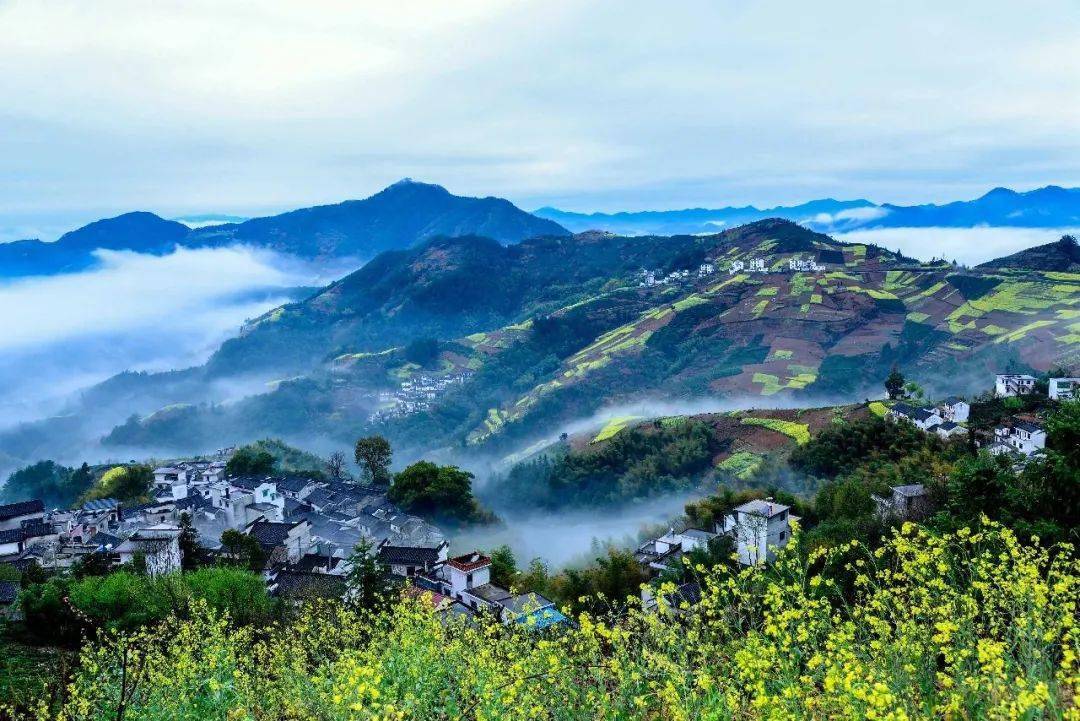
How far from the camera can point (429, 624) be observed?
8336 mm

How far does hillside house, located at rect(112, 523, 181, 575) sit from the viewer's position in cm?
2640

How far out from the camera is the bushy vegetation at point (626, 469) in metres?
45.8

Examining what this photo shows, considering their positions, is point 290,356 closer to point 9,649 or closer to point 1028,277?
point 1028,277

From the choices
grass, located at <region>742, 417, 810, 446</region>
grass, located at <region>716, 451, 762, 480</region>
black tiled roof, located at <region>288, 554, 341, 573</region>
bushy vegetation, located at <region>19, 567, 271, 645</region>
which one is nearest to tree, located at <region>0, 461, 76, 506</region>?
black tiled roof, located at <region>288, 554, 341, 573</region>

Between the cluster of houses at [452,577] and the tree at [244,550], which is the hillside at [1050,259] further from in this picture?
the tree at [244,550]

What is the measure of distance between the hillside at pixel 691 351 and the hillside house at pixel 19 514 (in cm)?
4551

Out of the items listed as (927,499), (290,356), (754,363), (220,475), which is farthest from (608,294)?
(927,499)

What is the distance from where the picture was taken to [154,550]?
27375 millimetres

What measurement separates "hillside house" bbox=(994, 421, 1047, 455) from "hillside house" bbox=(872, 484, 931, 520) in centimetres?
1506

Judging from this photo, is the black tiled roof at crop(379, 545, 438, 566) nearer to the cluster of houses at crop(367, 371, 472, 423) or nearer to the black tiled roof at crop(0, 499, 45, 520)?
the black tiled roof at crop(0, 499, 45, 520)

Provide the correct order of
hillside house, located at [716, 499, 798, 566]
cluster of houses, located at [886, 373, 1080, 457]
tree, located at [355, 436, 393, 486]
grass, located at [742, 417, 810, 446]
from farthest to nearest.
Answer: tree, located at [355, 436, 393, 486]
grass, located at [742, 417, 810, 446]
cluster of houses, located at [886, 373, 1080, 457]
hillside house, located at [716, 499, 798, 566]

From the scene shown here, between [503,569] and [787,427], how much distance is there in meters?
26.4

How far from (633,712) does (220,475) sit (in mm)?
50239

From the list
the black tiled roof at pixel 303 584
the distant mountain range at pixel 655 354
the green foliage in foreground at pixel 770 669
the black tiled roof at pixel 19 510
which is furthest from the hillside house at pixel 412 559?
the distant mountain range at pixel 655 354
